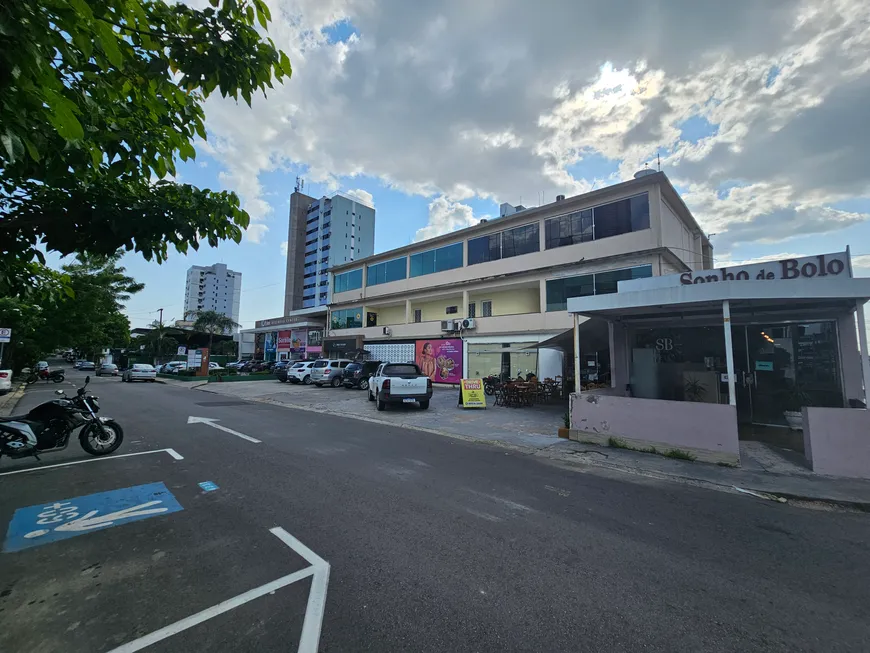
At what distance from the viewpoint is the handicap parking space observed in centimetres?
240

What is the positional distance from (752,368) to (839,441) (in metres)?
4.67

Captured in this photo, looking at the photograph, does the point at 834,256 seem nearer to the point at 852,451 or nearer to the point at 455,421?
the point at 852,451

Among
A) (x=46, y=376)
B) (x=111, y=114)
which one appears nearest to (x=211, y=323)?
(x=46, y=376)

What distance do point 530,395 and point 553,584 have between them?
12959mm

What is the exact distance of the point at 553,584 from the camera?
3025 mm

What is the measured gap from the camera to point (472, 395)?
1463 cm

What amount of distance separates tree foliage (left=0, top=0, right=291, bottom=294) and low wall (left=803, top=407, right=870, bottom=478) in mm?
9293

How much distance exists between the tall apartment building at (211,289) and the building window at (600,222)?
11815 cm

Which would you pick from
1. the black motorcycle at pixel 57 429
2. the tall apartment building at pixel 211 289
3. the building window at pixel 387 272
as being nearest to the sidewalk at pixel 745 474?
the black motorcycle at pixel 57 429

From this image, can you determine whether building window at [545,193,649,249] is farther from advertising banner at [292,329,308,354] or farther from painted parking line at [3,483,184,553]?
advertising banner at [292,329,308,354]

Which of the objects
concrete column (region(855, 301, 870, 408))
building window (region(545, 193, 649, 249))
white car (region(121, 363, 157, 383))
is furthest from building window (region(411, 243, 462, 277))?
white car (region(121, 363, 157, 383))

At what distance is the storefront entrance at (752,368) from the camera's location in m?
9.42

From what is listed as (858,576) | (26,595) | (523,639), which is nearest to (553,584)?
(523,639)

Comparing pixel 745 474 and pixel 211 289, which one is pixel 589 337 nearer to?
pixel 745 474
